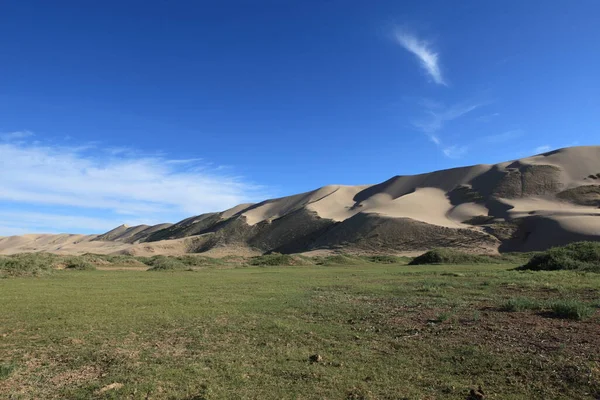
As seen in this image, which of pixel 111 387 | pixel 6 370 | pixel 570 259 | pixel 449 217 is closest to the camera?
pixel 111 387

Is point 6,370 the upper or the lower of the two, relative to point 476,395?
upper

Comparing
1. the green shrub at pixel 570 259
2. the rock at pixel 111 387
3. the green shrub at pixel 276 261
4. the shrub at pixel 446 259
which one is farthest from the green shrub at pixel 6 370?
the shrub at pixel 446 259

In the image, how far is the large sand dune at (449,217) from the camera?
82000mm

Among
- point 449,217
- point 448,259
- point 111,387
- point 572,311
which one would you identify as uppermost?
point 449,217

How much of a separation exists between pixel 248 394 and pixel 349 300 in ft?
35.0

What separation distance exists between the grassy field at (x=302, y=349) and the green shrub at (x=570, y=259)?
19.7 metres

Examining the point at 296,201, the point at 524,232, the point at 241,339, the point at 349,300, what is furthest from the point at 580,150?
the point at 241,339

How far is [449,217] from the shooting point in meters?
102

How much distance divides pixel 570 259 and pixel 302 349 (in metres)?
32.9

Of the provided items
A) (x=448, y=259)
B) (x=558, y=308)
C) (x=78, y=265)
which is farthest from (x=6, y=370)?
(x=448, y=259)

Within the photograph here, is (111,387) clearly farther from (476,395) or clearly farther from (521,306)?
(521,306)

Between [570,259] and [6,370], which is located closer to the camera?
[6,370]

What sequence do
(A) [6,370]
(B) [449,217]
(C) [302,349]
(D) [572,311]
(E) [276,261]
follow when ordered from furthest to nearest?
(B) [449,217] → (E) [276,261] → (D) [572,311] → (C) [302,349] → (A) [6,370]

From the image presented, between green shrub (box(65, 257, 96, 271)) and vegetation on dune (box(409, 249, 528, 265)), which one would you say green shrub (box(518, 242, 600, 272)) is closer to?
vegetation on dune (box(409, 249, 528, 265))
